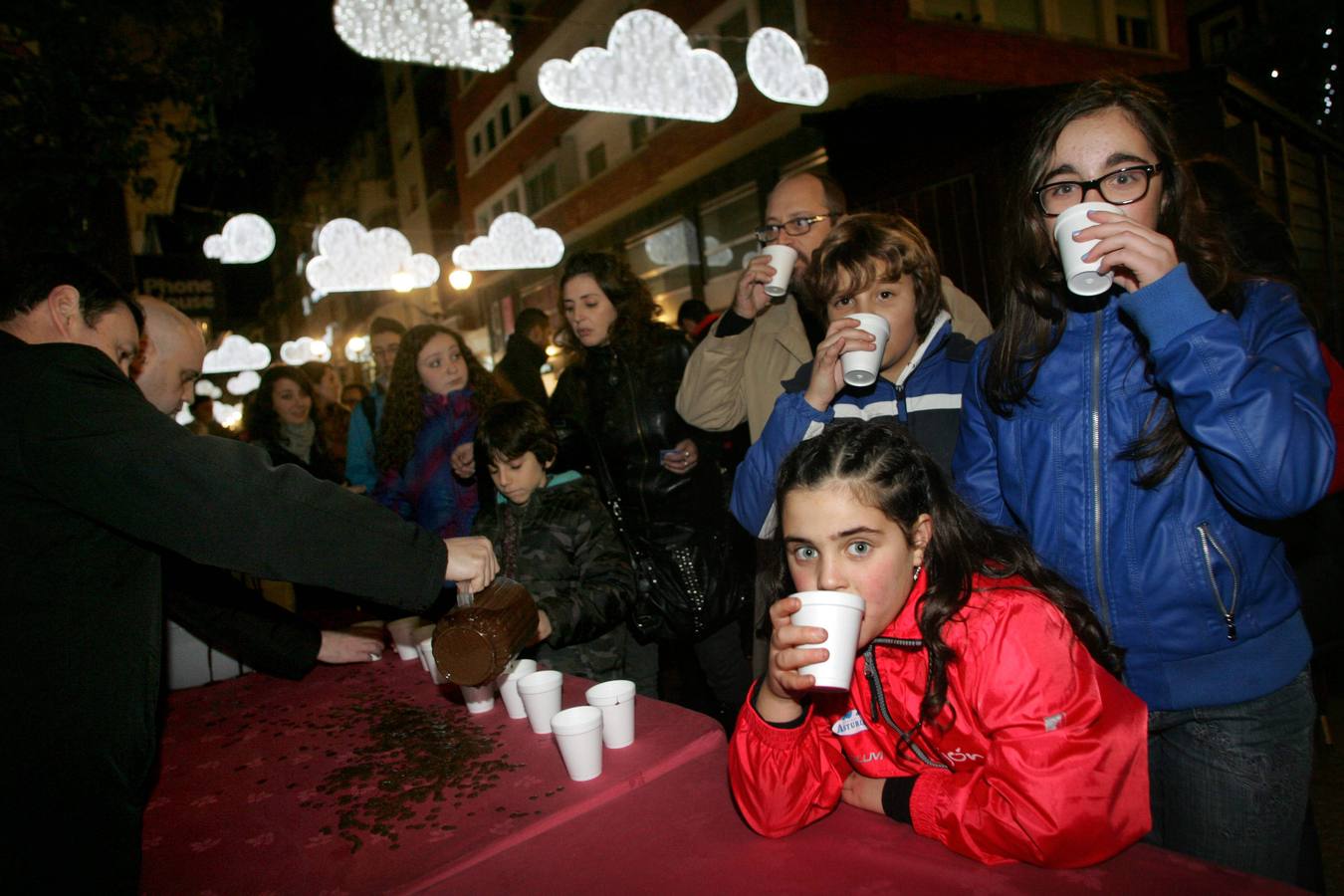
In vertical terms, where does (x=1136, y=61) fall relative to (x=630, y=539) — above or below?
above

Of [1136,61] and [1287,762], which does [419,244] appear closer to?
[1136,61]

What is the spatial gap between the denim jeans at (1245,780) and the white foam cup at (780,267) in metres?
1.75

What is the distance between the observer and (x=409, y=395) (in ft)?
→ 14.2

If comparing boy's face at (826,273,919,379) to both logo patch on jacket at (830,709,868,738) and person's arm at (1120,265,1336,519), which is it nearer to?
person's arm at (1120,265,1336,519)

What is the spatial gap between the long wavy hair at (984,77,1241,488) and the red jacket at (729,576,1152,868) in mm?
461

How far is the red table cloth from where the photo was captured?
1.49 m

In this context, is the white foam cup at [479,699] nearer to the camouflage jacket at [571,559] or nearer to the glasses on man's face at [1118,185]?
the camouflage jacket at [571,559]

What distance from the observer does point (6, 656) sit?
1.62 metres

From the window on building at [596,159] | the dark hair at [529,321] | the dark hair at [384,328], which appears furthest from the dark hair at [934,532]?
the window on building at [596,159]

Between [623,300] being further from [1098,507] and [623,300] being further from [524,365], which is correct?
[524,365]

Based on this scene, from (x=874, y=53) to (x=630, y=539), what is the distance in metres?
9.11

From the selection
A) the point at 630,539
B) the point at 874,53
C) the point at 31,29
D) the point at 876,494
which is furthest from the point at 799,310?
the point at 874,53

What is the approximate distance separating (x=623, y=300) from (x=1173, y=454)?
2.57 m

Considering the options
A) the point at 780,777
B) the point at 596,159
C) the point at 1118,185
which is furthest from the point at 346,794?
the point at 596,159
